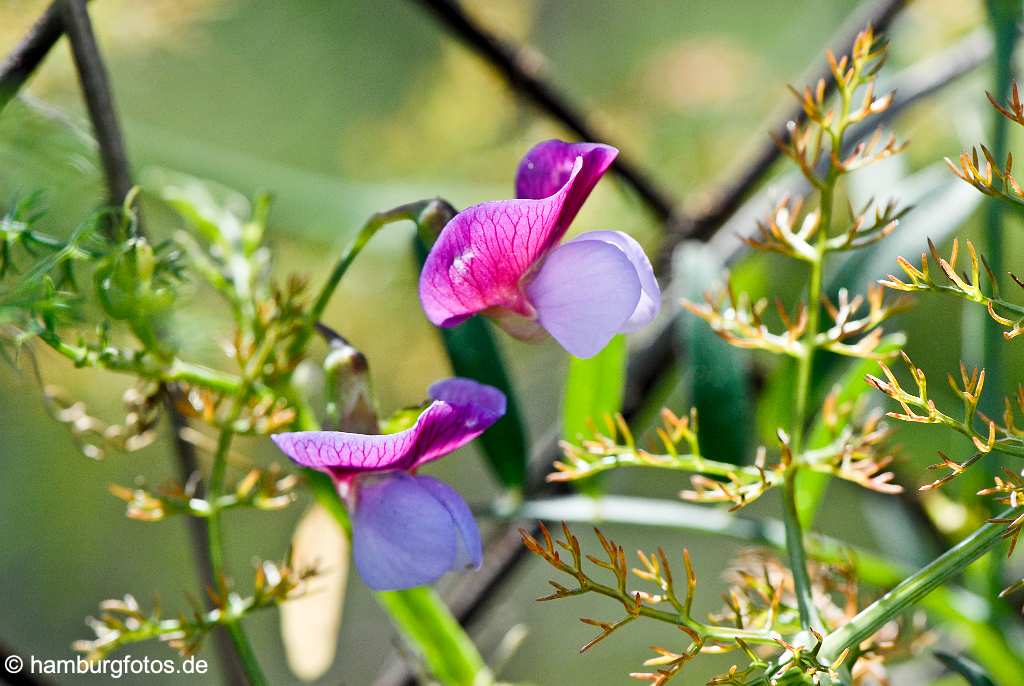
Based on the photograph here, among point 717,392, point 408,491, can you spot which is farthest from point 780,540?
point 408,491

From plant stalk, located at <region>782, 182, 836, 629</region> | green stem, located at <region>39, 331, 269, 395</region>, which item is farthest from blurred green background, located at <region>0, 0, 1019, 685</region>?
plant stalk, located at <region>782, 182, 836, 629</region>

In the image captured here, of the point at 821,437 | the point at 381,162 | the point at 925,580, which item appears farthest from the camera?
the point at 381,162

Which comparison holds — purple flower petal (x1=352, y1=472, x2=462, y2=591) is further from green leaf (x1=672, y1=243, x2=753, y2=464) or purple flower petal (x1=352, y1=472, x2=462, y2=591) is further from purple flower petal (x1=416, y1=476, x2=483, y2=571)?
green leaf (x1=672, y1=243, x2=753, y2=464)

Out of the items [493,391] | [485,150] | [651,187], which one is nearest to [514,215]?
[493,391]

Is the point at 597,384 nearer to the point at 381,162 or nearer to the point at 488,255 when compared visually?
the point at 488,255

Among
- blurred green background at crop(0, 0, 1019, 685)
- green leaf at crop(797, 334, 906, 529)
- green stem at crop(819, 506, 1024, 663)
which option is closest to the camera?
green stem at crop(819, 506, 1024, 663)

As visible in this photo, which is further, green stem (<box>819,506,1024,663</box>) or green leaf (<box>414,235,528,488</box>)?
green leaf (<box>414,235,528,488</box>)
